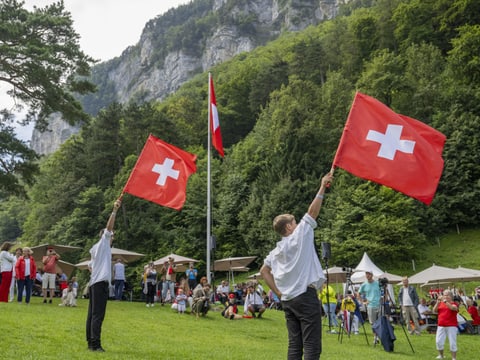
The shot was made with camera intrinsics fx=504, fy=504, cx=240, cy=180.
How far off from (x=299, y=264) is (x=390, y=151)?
3.50 meters

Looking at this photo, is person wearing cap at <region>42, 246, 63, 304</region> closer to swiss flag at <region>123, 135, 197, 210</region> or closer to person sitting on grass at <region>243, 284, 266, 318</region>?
person sitting on grass at <region>243, 284, 266, 318</region>

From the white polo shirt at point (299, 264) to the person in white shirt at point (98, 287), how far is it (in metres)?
3.69

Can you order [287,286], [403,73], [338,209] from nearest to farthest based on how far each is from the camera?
[287,286]
[338,209]
[403,73]

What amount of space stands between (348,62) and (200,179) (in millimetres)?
30546

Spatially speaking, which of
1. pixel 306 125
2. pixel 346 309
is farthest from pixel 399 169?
pixel 306 125

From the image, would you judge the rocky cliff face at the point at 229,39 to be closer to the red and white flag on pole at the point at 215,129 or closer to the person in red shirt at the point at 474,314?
the red and white flag on pole at the point at 215,129

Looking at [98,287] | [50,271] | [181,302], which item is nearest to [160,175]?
[98,287]

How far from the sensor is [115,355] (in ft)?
26.3

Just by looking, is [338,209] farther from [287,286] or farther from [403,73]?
[287,286]

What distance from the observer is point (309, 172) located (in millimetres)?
48344

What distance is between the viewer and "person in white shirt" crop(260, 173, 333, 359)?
535cm

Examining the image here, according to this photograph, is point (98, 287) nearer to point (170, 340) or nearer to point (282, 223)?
point (170, 340)

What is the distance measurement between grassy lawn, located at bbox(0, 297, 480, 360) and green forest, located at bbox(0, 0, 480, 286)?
22246 millimetres

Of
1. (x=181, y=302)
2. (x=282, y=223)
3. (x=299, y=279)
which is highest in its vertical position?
(x=282, y=223)
